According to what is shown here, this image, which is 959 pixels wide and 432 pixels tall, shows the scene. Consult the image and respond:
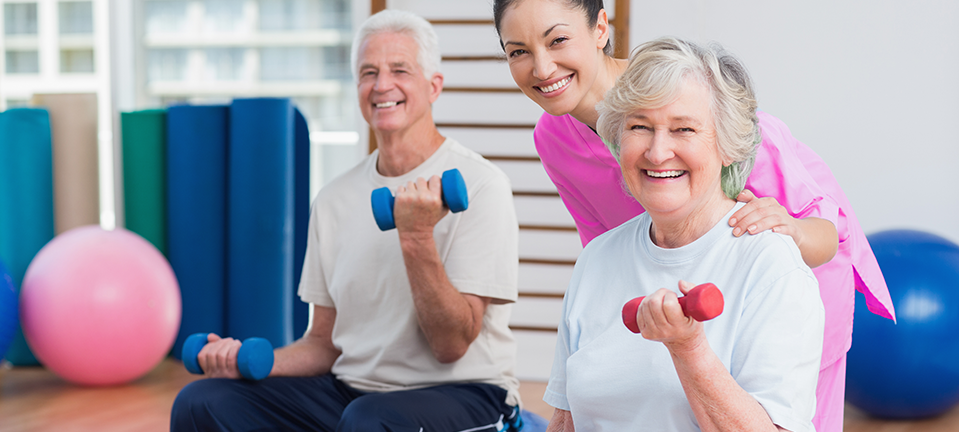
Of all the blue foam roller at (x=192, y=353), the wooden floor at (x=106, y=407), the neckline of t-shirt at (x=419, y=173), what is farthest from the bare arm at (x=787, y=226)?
the wooden floor at (x=106, y=407)

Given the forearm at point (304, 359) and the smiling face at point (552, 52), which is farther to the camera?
the forearm at point (304, 359)

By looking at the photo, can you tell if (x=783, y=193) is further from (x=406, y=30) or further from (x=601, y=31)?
(x=406, y=30)

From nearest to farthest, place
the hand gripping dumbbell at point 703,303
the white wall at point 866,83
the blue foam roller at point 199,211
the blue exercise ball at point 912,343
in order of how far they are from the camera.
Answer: the hand gripping dumbbell at point 703,303 < the blue exercise ball at point 912,343 < the white wall at point 866,83 < the blue foam roller at point 199,211

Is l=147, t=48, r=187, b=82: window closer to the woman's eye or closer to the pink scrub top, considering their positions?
the pink scrub top

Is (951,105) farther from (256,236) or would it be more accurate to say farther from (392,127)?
(256,236)

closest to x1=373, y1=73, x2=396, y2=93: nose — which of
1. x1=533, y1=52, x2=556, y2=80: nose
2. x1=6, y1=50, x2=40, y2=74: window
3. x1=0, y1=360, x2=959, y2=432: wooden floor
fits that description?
x1=533, y1=52, x2=556, y2=80: nose

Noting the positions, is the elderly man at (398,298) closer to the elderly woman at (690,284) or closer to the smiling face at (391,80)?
the smiling face at (391,80)

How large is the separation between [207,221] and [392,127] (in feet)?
5.79

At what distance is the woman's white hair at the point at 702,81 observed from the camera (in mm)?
1001

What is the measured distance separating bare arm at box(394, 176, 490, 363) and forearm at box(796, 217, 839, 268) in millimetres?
662

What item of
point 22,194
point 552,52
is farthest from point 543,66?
point 22,194

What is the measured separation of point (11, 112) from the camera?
3.14m

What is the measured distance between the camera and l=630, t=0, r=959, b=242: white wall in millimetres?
3045

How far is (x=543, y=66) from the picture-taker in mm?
1303
